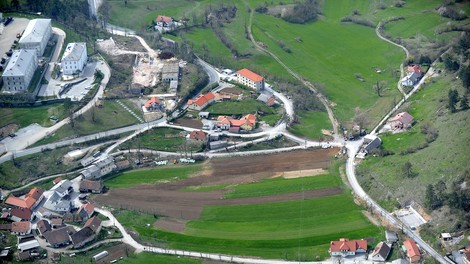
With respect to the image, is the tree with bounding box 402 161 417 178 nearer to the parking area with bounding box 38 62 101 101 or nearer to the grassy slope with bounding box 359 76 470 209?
the grassy slope with bounding box 359 76 470 209

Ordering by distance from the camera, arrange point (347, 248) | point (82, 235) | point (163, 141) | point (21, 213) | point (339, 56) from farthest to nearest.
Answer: point (339, 56) < point (163, 141) < point (21, 213) < point (82, 235) < point (347, 248)

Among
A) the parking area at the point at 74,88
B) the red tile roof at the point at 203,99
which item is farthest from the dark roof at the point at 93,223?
the red tile roof at the point at 203,99

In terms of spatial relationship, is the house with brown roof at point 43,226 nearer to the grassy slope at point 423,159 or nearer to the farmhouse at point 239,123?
the farmhouse at point 239,123

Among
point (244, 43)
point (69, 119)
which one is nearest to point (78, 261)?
point (69, 119)

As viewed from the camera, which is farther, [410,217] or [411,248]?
[410,217]

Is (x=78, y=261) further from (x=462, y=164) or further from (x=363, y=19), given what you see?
(x=363, y=19)

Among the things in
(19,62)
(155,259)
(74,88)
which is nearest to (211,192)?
(155,259)

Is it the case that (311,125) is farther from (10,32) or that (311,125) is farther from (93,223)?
(10,32)

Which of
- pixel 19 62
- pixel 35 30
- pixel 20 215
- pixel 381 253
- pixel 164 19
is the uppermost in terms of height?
pixel 35 30
